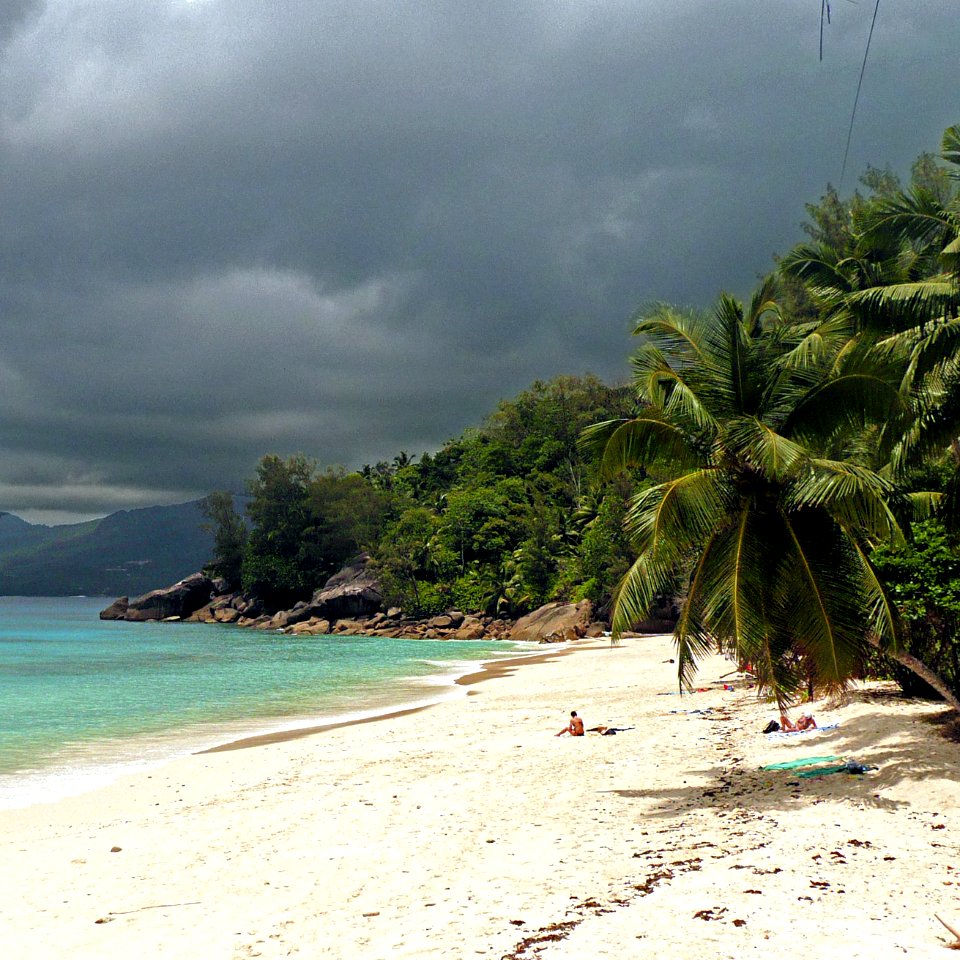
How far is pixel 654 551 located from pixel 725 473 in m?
1.39

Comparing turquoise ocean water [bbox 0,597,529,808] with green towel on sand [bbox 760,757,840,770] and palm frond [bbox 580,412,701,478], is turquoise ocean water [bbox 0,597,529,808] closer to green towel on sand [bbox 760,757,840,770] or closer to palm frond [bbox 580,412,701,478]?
palm frond [bbox 580,412,701,478]

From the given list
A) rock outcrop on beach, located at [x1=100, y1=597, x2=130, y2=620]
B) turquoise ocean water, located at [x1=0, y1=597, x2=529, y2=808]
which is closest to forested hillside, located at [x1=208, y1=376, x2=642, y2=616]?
turquoise ocean water, located at [x1=0, y1=597, x2=529, y2=808]

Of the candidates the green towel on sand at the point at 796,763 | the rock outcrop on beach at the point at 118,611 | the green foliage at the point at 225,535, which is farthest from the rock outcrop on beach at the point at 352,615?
the green towel on sand at the point at 796,763

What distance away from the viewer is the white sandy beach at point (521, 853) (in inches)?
243

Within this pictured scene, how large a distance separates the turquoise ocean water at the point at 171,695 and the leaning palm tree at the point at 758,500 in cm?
1085

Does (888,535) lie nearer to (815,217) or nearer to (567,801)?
(567,801)

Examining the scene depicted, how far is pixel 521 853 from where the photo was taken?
826 centimetres

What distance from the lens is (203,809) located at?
1131 cm

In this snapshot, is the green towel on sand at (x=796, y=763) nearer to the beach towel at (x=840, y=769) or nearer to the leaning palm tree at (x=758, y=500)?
the beach towel at (x=840, y=769)

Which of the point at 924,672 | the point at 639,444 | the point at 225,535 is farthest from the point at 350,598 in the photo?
the point at 924,672

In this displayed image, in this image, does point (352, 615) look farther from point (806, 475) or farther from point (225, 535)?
point (806, 475)

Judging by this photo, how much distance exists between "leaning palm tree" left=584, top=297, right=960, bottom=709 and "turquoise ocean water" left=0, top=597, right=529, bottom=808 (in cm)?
1085

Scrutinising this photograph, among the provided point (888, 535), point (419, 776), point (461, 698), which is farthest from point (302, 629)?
point (888, 535)

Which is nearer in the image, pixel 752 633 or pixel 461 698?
pixel 752 633
